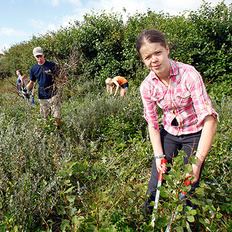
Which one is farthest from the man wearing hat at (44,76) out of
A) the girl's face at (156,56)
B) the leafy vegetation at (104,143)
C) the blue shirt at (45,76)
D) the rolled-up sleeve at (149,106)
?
the girl's face at (156,56)

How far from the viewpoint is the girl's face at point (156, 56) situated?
57.5 inches

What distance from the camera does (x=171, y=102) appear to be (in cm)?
157

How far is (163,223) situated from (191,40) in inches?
272

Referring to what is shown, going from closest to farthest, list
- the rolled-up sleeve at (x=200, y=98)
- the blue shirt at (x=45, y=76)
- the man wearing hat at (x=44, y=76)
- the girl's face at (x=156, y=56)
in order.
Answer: the rolled-up sleeve at (x=200, y=98) < the girl's face at (x=156, y=56) < the man wearing hat at (x=44, y=76) < the blue shirt at (x=45, y=76)

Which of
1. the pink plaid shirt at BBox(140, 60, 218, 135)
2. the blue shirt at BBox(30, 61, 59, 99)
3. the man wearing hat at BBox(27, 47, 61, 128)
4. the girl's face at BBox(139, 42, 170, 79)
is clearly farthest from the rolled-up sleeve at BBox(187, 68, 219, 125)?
the blue shirt at BBox(30, 61, 59, 99)

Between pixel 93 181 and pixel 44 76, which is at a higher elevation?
pixel 44 76

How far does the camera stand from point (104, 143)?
3.30 metres

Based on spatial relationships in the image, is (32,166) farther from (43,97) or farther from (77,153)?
(43,97)

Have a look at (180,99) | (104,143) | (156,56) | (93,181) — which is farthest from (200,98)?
(104,143)

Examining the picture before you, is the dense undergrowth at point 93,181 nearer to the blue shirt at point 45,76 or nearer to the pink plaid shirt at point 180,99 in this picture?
the pink plaid shirt at point 180,99

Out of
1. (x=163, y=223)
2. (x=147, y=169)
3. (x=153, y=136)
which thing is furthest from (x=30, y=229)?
(x=147, y=169)

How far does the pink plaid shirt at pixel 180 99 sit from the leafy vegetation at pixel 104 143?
1.50 feet

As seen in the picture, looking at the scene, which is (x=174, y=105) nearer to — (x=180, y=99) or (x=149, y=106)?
(x=180, y=99)

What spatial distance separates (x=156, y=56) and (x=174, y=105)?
412 mm
